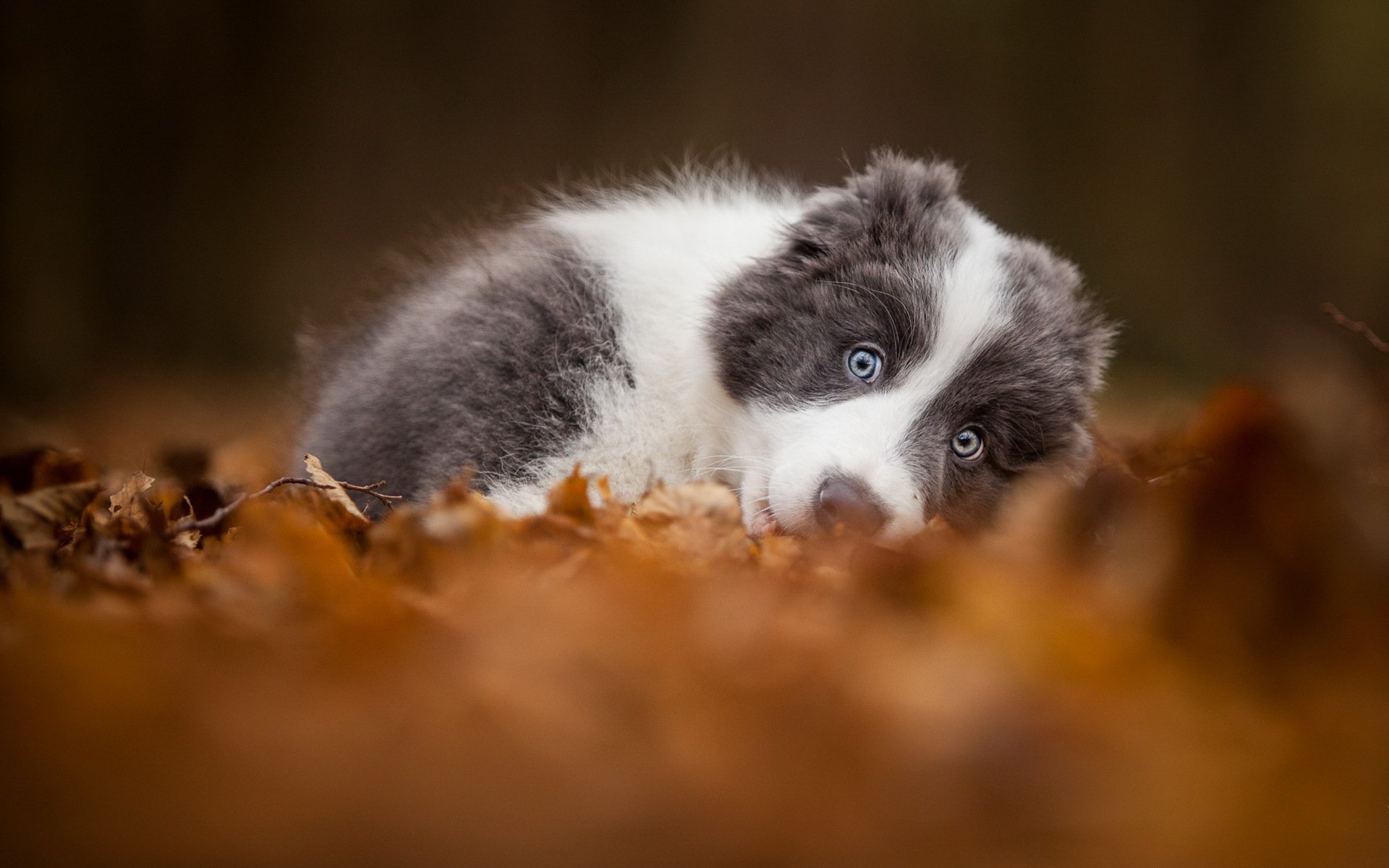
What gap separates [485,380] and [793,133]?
17.1 ft

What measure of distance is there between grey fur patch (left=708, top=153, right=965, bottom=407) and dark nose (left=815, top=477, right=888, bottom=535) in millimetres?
352

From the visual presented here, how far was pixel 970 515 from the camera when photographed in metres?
2.56

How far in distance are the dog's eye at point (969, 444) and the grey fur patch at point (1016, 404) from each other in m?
0.02

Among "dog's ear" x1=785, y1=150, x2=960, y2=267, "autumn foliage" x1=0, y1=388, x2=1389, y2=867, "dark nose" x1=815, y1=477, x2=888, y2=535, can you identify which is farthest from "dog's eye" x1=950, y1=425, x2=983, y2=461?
"autumn foliage" x1=0, y1=388, x2=1389, y2=867

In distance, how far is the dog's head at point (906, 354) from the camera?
240 cm

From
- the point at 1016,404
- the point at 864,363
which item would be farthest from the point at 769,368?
the point at 1016,404

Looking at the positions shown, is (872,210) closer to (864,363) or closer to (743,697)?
(864,363)

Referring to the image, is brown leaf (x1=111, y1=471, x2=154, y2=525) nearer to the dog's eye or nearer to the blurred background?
the dog's eye

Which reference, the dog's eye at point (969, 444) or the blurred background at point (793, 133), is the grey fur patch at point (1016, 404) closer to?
the dog's eye at point (969, 444)

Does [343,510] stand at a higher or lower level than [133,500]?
lower

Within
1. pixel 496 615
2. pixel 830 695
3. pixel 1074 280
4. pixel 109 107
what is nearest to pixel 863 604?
pixel 830 695

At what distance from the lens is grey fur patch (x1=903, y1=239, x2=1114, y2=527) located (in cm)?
243

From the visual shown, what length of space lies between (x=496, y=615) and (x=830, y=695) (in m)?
0.50

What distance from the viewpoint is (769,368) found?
2.58 metres
